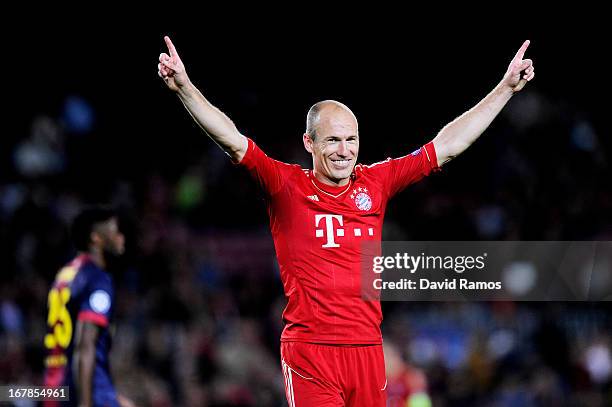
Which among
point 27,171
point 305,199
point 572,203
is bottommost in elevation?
point 305,199

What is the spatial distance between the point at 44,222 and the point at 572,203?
6435 millimetres

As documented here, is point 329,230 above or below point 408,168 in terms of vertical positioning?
below

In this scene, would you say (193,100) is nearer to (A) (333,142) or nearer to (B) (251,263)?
(A) (333,142)

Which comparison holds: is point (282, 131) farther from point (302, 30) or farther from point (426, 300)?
point (426, 300)

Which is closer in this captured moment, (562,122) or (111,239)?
(111,239)

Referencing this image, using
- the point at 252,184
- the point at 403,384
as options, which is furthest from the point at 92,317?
the point at 252,184

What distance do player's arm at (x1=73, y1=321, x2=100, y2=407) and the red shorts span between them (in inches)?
69.0

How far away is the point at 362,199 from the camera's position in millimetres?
5336

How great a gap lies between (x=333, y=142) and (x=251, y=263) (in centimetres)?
681

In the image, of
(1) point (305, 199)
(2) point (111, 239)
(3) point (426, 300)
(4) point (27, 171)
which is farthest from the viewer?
(4) point (27, 171)

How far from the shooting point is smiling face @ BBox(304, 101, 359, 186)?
521 centimetres

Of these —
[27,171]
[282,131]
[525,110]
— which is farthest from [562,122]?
[27,171]

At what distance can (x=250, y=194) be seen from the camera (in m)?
12.7

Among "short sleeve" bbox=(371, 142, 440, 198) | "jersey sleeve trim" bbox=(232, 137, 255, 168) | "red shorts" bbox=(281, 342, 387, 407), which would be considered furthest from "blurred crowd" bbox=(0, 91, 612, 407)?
"jersey sleeve trim" bbox=(232, 137, 255, 168)
